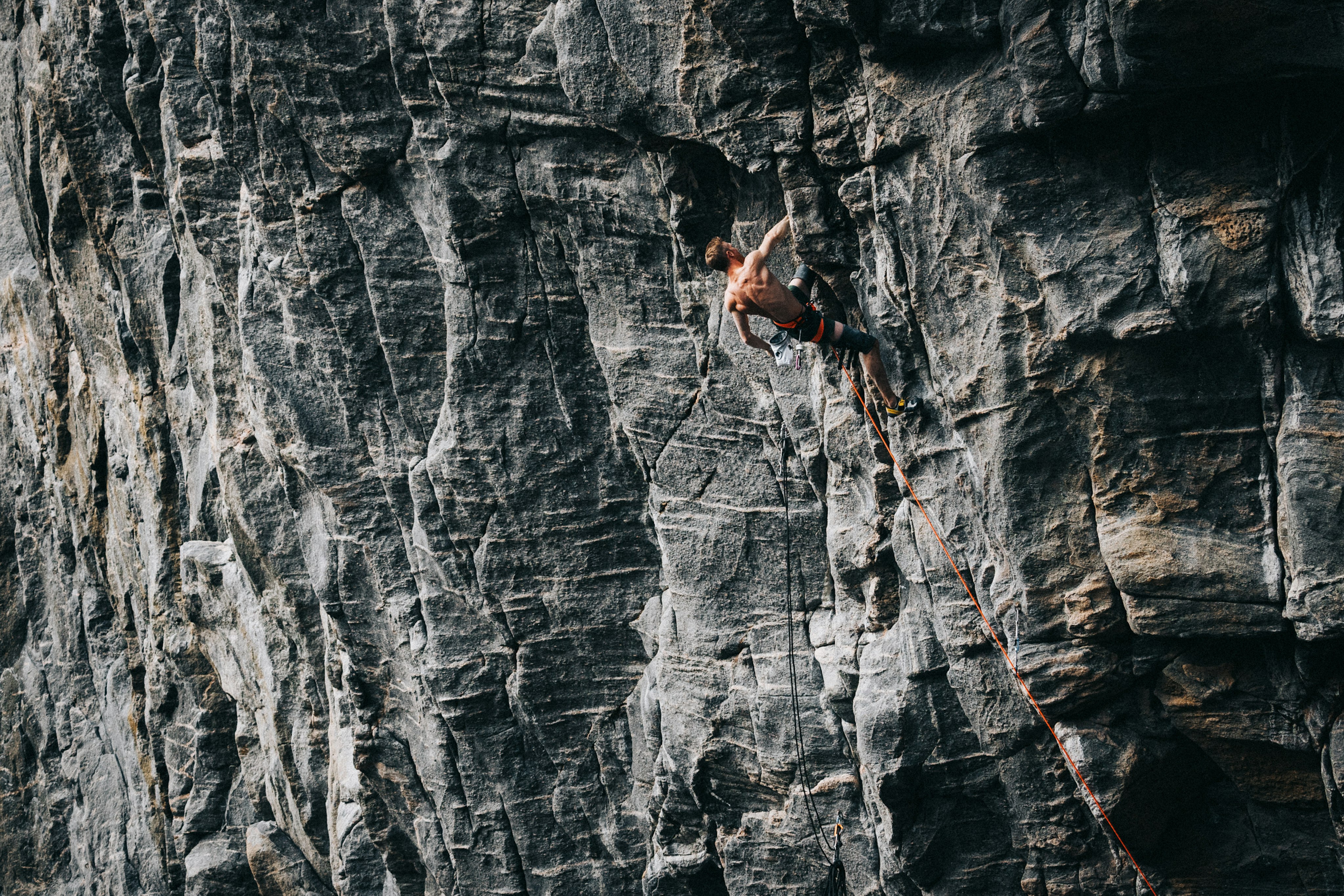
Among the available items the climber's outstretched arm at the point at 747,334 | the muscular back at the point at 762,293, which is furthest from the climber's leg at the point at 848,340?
the climber's outstretched arm at the point at 747,334

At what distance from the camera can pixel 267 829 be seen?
Answer: 682 inches

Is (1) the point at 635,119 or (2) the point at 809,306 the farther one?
(1) the point at 635,119

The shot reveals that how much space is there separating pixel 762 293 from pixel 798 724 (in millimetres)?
5103

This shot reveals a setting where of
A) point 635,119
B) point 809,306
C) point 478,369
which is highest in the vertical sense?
point 635,119

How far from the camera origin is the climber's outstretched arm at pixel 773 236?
30.7 ft

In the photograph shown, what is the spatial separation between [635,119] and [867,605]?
5.47m

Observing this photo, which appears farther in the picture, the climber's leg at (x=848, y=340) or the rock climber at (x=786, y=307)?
the climber's leg at (x=848, y=340)

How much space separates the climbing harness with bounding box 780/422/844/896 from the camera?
37.8ft

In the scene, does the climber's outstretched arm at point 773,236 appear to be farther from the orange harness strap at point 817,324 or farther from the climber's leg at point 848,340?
the orange harness strap at point 817,324

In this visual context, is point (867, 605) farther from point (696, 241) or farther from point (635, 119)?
point (635, 119)

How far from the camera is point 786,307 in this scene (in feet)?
30.3

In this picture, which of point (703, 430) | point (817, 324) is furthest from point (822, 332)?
point (703, 430)

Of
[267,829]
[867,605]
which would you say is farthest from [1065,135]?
[267,829]

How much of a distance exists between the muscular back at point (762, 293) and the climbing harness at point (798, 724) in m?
2.44
